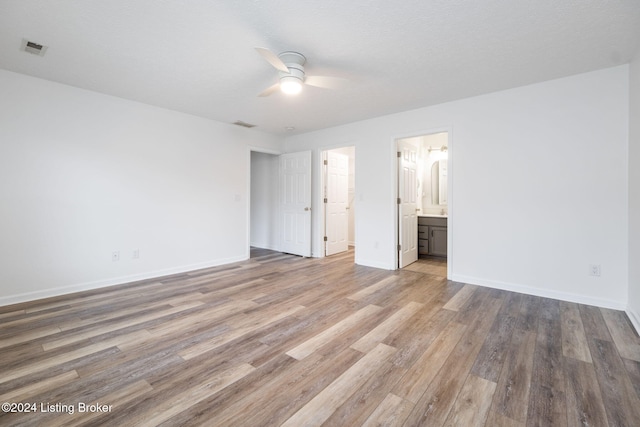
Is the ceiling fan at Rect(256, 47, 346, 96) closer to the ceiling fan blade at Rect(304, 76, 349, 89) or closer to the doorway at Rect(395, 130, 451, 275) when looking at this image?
the ceiling fan blade at Rect(304, 76, 349, 89)

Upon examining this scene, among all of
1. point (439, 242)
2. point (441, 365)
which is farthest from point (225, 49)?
point (439, 242)

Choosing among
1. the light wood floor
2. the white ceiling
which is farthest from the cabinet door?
the white ceiling

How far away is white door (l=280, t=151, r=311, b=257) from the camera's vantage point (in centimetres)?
571

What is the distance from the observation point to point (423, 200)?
20.2 ft

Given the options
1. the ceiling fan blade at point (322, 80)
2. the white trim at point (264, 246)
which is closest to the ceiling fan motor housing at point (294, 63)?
the ceiling fan blade at point (322, 80)

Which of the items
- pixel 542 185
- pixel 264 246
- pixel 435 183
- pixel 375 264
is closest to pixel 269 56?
pixel 542 185

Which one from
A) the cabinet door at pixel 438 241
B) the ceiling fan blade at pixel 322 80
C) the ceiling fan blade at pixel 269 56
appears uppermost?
the ceiling fan blade at pixel 322 80

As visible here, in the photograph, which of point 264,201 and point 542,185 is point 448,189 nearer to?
point 542,185

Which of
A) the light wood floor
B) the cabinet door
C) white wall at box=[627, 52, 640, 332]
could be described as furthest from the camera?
the cabinet door

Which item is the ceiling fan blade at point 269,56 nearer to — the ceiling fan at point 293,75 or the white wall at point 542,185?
the ceiling fan at point 293,75

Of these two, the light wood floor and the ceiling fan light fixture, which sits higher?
the ceiling fan light fixture

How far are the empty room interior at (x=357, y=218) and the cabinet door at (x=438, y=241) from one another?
12.0 inches

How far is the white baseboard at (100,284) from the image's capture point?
3.17 meters

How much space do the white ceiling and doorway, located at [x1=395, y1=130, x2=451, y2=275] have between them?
1.44m
